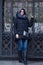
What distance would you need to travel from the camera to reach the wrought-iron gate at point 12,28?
1096 cm

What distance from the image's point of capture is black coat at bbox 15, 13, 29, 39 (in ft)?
33.9

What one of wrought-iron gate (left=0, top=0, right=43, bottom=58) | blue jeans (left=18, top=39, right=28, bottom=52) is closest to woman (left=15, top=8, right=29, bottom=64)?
blue jeans (left=18, top=39, right=28, bottom=52)

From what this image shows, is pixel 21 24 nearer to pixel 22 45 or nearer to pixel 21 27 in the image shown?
pixel 21 27

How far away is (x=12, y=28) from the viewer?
11.0m

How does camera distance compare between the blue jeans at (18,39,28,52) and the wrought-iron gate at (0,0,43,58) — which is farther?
the wrought-iron gate at (0,0,43,58)

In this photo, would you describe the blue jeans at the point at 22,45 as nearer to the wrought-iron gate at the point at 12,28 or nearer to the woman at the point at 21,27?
the woman at the point at 21,27

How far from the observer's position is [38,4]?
10953 mm

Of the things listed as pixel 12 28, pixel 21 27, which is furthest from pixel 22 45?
pixel 12 28

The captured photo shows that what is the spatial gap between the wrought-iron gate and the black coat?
2.03 ft

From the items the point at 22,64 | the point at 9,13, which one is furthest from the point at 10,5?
the point at 22,64

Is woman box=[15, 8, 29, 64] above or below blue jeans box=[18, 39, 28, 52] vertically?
above

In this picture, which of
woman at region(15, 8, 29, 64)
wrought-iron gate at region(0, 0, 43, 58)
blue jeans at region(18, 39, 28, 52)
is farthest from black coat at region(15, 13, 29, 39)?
wrought-iron gate at region(0, 0, 43, 58)

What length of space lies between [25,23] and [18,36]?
47 cm

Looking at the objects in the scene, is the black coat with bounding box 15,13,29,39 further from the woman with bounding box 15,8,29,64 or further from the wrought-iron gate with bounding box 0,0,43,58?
the wrought-iron gate with bounding box 0,0,43,58
